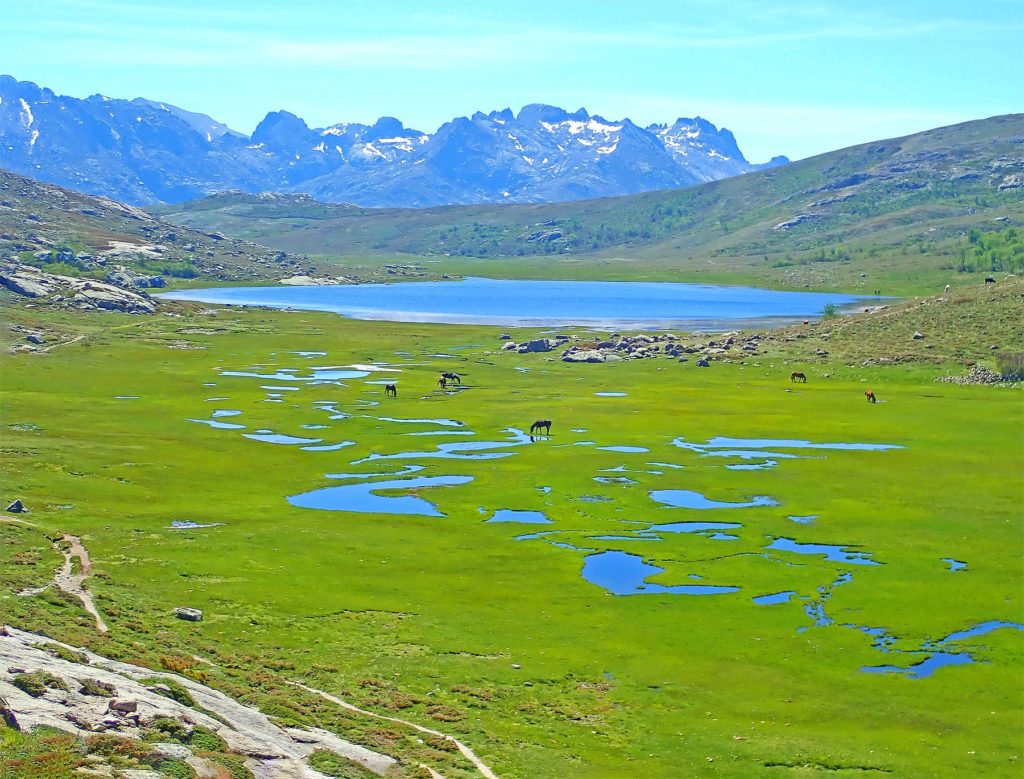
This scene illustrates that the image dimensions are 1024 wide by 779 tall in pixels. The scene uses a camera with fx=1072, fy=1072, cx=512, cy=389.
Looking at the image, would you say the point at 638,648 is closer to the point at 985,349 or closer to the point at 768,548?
the point at 768,548

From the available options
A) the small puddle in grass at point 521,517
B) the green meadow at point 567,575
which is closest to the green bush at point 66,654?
the green meadow at point 567,575

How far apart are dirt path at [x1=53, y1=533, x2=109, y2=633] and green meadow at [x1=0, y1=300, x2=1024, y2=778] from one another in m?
0.76

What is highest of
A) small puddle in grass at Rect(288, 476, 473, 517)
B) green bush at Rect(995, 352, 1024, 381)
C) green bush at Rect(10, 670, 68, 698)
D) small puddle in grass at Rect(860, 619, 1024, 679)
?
green bush at Rect(10, 670, 68, 698)

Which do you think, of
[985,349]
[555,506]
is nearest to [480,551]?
[555,506]

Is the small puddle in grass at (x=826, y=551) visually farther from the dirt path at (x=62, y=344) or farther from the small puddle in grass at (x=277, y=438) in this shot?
the dirt path at (x=62, y=344)

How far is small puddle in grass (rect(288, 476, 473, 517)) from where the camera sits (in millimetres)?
76688

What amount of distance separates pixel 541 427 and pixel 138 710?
76115mm

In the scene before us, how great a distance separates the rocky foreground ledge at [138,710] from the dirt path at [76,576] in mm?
8590

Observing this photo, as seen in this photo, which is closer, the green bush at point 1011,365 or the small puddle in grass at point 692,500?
the small puddle in grass at point 692,500

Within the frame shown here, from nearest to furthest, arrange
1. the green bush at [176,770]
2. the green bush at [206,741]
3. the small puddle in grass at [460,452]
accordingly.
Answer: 1. the green bush at [176,770]
2. the green bush at [206,741]
3. the small puddle in grass at [460,452]

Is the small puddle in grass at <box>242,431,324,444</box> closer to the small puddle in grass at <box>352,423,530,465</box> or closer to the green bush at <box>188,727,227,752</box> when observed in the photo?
the small puddle in grass at <box>352,423,530,465</box>

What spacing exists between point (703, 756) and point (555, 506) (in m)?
39.0

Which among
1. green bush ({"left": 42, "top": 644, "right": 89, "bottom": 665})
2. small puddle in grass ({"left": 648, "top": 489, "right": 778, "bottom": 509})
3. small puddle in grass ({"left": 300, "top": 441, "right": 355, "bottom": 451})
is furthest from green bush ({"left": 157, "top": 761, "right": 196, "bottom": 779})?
small puddle in grass ({"left": 300, "top": 441, "right": 355, "bottom": 451})

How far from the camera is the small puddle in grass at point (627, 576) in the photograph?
58.4 meters
